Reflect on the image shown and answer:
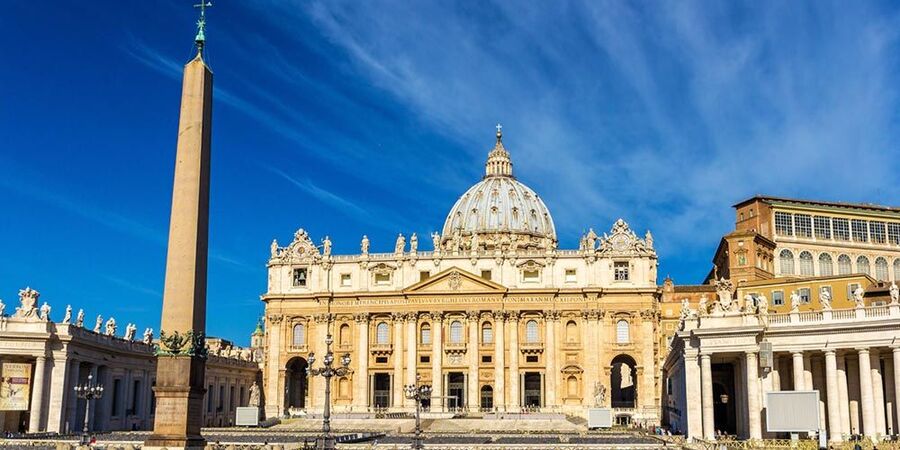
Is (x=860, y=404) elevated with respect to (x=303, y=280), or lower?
lower

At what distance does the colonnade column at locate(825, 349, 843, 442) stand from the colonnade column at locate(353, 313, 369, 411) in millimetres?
51015

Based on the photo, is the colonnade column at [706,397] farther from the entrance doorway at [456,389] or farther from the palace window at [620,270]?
the entrance doorway at [456,389]

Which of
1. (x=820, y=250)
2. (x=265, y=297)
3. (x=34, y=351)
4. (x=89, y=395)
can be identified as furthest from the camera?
(x=265, y=297)

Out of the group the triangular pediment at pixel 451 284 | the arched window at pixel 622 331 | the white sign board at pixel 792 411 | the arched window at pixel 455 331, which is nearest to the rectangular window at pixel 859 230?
the arched window at pixel 622 331

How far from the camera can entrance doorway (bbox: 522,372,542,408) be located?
9144cm

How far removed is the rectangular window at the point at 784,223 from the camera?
84.4 meters

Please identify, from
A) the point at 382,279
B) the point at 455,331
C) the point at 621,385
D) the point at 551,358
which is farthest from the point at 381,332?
the point at 621,385

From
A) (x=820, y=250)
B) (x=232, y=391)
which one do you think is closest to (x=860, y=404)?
(x=820, y=250)

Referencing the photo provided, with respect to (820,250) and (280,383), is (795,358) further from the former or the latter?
(280,383)

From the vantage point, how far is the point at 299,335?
96.2 m

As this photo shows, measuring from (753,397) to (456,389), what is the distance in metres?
46.8

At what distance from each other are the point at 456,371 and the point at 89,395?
48.1 m

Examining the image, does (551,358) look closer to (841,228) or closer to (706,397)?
(841,228)

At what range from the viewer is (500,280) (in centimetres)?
9219
